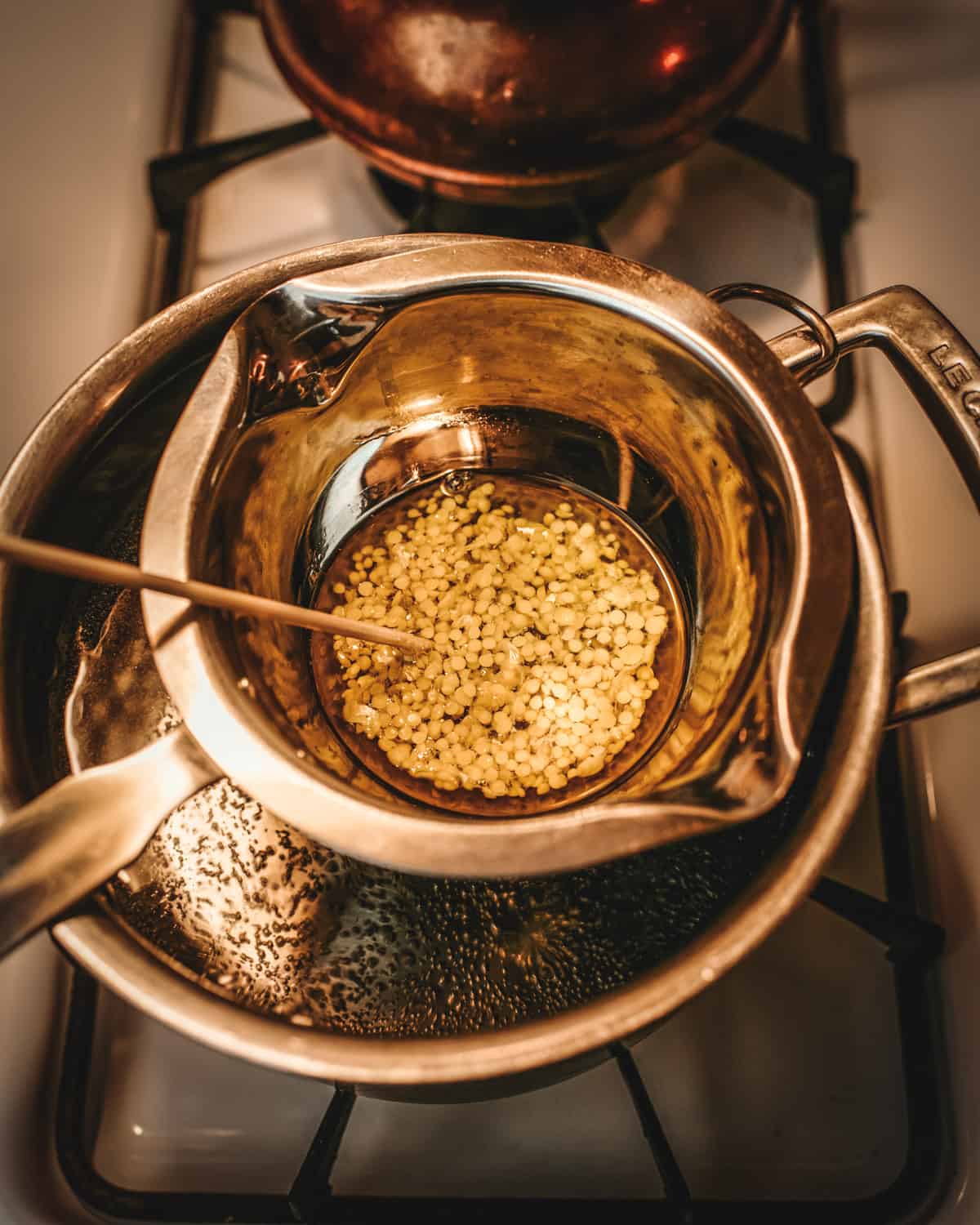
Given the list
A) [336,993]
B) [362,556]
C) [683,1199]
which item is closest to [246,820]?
[336,993]

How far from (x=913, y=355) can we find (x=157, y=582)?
0.38 metres

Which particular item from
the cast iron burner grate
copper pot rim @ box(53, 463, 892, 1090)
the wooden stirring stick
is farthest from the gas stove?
the wooden stirring stick

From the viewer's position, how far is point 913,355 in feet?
1.55

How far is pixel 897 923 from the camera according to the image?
0.56m

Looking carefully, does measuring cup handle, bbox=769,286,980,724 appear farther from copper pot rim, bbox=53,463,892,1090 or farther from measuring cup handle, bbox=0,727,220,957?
measuring cup handle, bbox=0,727,220,957

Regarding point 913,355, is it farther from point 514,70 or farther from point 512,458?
point 514,70

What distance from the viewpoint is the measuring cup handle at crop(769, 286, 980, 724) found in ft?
1.46

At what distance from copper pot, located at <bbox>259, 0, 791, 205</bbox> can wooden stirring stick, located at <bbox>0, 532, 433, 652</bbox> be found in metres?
0.36

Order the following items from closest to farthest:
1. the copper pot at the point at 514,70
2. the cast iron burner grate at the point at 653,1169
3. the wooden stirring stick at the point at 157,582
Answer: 1. the wooden stirring stick at the point at 157,582
2. the cast iron burner grate at the point at 653,1169
3. the copper pot at the point at 514,70

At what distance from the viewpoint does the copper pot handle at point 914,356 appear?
0.45m

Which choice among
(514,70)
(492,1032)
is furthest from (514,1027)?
(514,70)

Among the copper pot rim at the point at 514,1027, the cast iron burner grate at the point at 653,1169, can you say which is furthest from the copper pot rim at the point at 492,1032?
the cast iron burner grate at the point at 653,1169

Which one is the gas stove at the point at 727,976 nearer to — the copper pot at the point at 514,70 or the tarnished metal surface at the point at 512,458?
the copper pot at the point at 514,70

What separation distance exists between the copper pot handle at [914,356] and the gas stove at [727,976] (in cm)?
18
